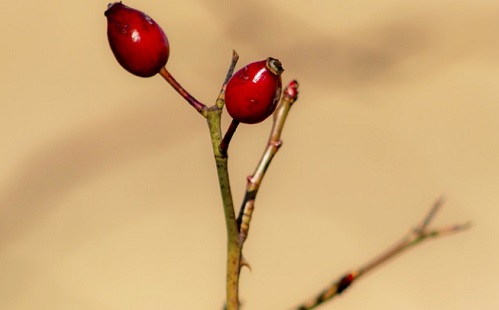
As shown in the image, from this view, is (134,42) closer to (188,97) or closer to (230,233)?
(188,97)

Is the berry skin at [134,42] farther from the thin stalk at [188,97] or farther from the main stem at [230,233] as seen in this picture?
the main stem at [230,233]

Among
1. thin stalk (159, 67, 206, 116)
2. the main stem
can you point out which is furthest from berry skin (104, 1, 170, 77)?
the main stem

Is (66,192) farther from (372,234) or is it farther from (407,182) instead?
(407,182)

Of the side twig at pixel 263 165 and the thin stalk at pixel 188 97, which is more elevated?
the thin stalk at pixel 188 97

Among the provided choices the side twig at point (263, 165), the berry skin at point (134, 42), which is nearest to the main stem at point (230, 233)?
the side twig at point (263, 165)

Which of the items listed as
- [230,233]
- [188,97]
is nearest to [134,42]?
[188,97]

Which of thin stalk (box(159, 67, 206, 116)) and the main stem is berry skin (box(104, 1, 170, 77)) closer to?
thin stalk (box(159, 67, 206, 116))
